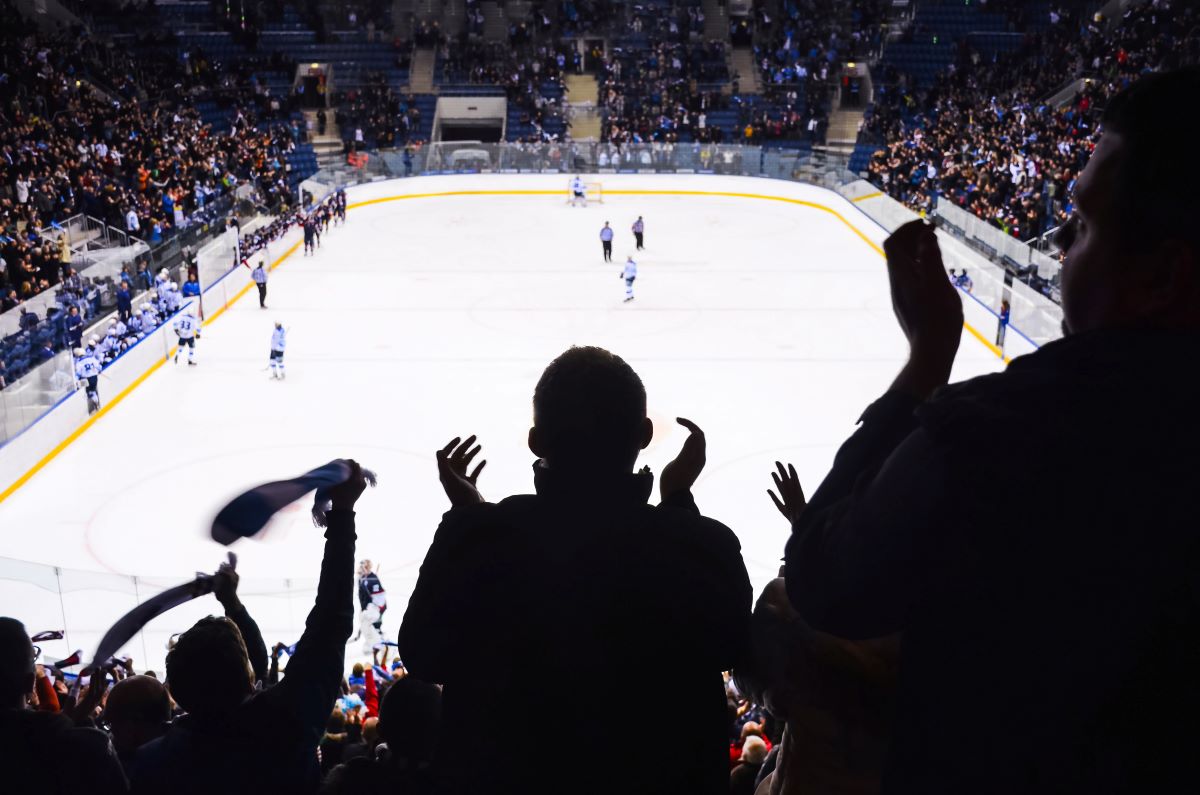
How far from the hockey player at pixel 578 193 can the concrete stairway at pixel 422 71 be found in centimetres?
1151

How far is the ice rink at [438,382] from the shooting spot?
1081cm

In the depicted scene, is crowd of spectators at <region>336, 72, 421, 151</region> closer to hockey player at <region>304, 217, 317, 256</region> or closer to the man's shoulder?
hockey player at <region>304, 217, 317, 256</region>

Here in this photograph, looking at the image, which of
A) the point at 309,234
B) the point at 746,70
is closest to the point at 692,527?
the point at 309,234

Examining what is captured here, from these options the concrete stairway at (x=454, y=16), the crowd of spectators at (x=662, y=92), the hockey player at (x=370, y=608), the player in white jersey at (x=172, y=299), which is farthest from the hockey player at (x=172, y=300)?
the concrete stairway at (x=454, y=16)

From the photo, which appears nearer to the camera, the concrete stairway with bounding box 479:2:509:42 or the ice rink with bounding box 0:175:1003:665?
the ice rink with bounding box 0:175:1003:665

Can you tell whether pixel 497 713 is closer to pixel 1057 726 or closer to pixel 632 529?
pixel 632 529

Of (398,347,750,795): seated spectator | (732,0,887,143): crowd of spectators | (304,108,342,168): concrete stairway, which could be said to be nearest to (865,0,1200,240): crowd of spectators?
(732,0,887,143): crowd of spectators

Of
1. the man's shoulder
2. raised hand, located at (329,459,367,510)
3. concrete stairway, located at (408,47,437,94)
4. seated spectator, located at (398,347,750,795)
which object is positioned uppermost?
concrete stairway, located at (408,47,437,94)

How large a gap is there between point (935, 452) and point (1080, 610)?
21cm

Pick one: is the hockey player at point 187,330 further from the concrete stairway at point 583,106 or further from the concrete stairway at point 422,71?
the concrete stairway at point 422,71

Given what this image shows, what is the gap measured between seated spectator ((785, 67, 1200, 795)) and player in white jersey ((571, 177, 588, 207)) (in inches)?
1192

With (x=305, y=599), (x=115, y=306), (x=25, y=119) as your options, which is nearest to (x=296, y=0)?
(x=25, y=119)

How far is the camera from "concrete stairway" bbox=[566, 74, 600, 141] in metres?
38.9

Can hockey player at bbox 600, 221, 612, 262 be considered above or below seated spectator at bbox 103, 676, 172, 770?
below
